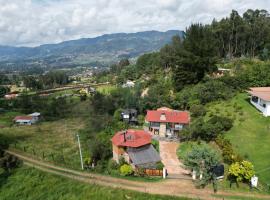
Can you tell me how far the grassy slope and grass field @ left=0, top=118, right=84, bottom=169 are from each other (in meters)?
3.67

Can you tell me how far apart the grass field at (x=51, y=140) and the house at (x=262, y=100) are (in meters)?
27.4

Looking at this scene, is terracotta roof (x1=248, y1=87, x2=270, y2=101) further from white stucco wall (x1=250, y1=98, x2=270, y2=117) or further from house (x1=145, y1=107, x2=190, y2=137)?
house (x1=145, y1=107, x2=190, y2=137)

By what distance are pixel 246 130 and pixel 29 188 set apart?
93.0 feet

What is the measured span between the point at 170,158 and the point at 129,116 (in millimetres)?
20113

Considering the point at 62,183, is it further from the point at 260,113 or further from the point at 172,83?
the point at 172,83

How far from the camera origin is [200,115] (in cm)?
4784

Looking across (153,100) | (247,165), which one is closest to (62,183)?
(247,165)

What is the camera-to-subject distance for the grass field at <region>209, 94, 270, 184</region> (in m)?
31.3

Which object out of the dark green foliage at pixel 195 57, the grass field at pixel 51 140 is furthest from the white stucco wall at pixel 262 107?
the grass field at pixel 51 140

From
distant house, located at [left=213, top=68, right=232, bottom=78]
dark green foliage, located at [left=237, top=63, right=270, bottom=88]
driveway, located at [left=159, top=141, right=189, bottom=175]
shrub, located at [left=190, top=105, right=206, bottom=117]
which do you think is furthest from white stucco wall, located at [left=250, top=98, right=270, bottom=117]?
distant house, located at [left=213, top=68, right=232, bottom=78]

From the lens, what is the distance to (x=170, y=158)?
37031 millimetres

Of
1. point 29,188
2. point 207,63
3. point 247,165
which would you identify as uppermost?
point 207,63

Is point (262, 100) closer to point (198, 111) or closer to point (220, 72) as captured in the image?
point (198, 111)

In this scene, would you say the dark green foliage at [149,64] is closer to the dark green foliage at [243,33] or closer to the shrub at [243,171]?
the dark green foliage at [243,33]
